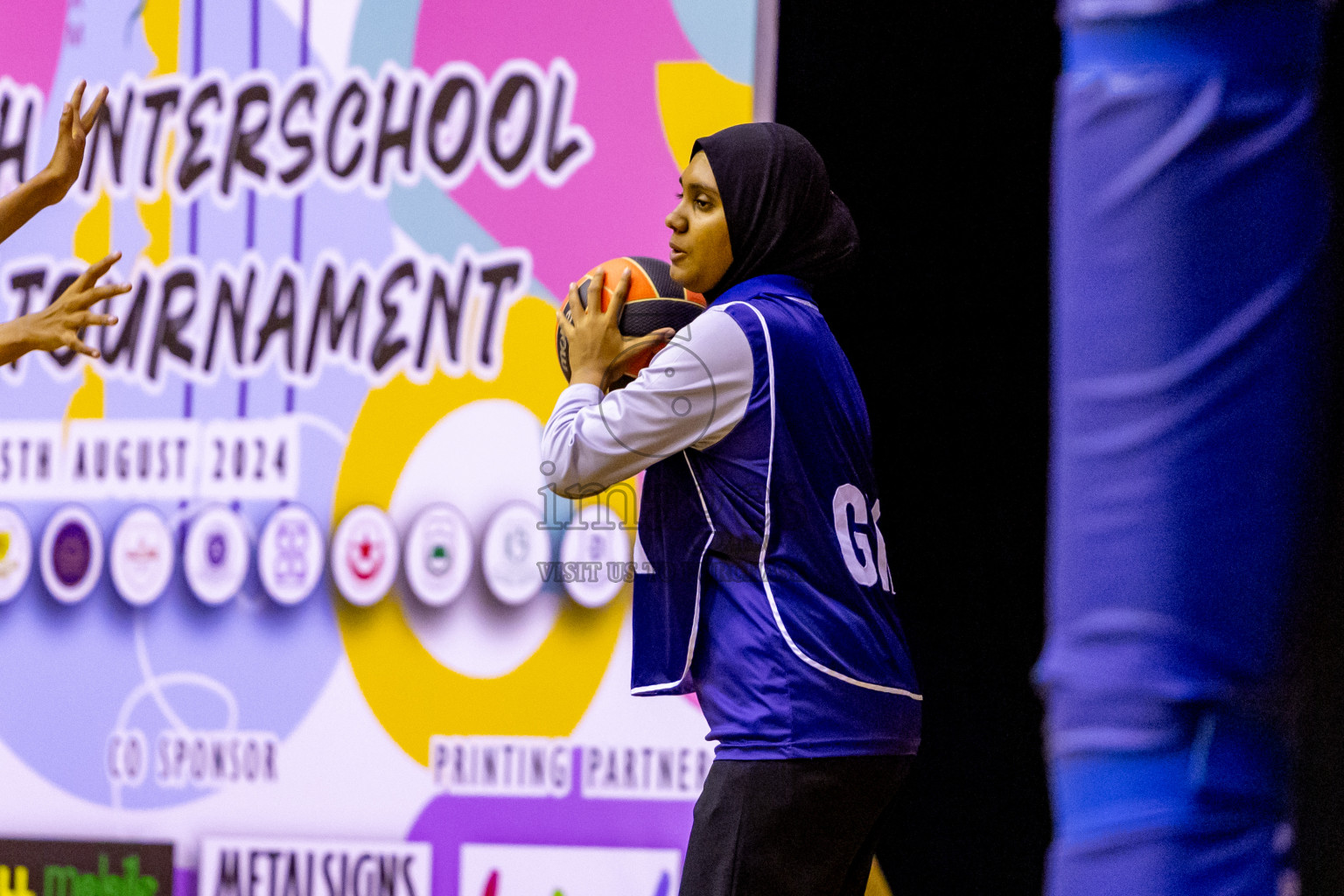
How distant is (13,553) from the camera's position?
4.11 meters

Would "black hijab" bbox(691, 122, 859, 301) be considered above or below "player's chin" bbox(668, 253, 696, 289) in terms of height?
above

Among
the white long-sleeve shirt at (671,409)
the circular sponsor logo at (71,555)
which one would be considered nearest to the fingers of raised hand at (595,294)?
the white long-sleeve shirt at (671,409)

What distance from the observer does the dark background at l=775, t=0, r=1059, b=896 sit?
3.47 m

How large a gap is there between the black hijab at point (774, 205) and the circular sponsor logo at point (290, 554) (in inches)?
71.5

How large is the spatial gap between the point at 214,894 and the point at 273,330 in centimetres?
164

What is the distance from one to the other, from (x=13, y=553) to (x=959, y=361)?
2.87 metres

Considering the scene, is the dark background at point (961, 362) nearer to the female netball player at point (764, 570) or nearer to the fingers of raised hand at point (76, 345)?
the female netball player at point (764, 570)

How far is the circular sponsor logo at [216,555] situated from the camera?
394 cm

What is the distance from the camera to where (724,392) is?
2312 millimetres

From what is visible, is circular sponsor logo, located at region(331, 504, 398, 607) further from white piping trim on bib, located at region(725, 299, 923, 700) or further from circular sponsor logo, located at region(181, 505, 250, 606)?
white piping trim on bib, located at region(725, 299, 923, 700)

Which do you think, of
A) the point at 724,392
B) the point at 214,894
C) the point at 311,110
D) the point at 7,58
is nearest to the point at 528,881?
the point at 214,894

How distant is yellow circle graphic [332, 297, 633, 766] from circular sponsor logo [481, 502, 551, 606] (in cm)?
13

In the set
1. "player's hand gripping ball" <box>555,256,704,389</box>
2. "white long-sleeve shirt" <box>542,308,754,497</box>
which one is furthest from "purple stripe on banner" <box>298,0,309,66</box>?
"white long-sleeve shirt" <box>542,308,754,497</box>

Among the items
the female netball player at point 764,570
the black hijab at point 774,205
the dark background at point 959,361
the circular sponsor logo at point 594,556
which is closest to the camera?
the female netball player at point 764,570
